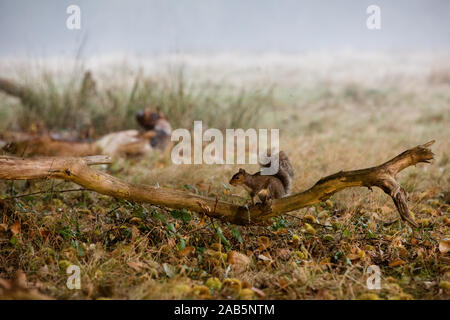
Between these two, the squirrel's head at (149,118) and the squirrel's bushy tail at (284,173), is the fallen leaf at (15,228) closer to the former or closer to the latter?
the squirrel's bushy tail at (284,173)

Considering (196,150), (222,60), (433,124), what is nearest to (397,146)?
(433,124)

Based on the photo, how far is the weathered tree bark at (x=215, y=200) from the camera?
7.19 feet

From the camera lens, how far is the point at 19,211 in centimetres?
256

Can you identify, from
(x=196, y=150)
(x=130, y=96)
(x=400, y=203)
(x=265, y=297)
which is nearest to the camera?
(x=265, y=297)

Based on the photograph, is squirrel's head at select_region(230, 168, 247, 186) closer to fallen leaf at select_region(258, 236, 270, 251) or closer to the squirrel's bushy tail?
the squirrel's bushy tail

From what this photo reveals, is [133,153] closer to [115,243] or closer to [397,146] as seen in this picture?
[115,243]

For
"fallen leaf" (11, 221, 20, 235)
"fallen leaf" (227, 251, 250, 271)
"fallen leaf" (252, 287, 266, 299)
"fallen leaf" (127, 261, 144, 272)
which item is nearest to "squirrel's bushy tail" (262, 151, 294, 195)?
"fallen leaf" (227, 251, 250, 271)

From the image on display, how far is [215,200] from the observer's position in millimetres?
2477

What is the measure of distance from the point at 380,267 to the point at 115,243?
1466mm

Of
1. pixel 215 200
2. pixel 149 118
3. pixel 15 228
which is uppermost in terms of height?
pixel 149 118

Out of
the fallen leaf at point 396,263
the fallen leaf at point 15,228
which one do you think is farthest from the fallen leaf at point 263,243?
the fallen leaf at point 15,228

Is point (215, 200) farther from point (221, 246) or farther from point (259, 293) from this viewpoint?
point (259, 293)

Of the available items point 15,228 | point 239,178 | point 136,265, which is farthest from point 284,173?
point 15,228

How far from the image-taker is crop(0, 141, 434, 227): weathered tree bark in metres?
2.19
